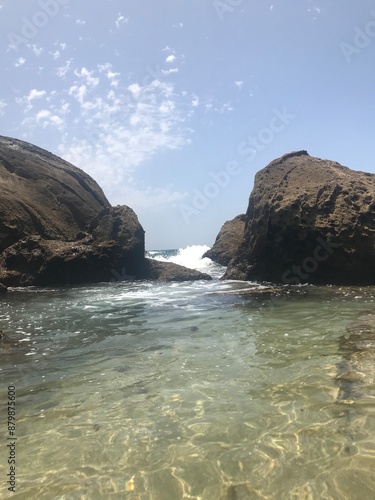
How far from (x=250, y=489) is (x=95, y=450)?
1.42m

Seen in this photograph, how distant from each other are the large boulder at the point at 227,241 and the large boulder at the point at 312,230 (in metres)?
9.23

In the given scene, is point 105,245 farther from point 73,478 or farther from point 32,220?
point 73,478

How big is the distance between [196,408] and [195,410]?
0.04 m

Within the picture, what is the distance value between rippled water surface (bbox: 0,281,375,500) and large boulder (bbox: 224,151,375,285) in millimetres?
6513

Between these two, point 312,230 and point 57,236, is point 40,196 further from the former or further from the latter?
point 312,230

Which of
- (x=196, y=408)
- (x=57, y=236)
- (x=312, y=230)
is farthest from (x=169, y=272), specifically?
(x=196, y=408)

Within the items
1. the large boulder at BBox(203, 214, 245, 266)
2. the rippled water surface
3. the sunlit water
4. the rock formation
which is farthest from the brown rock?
the sunlit water

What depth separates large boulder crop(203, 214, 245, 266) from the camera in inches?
1093

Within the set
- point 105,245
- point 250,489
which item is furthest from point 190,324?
point 105,245

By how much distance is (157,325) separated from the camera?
8203 millimetres

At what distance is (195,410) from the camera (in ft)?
12.8

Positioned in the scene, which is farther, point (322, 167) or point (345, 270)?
point (322, 167)

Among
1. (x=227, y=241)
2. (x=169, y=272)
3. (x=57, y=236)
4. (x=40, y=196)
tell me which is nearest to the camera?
(x=169, y=272)

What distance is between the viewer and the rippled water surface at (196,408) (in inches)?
109
